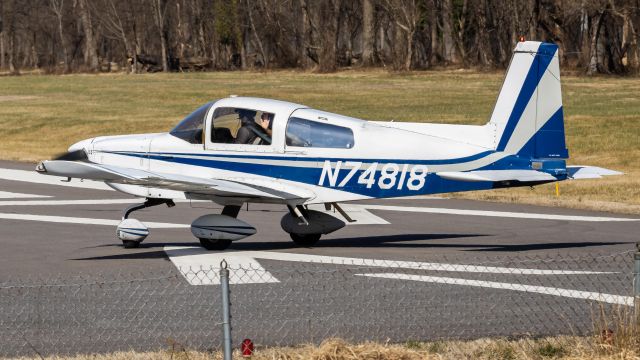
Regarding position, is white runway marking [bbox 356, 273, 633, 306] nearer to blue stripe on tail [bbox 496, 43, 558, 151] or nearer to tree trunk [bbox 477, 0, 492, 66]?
blue stripe on tail [bbox 496, 43, 558, 151]

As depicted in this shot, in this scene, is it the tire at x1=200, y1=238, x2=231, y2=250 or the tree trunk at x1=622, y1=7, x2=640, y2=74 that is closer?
the tire at x1=200, y1=238, x2=231, y2=250

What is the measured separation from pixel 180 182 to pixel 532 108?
5.08 metres

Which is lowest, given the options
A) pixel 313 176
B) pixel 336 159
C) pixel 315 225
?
pixel 315 225

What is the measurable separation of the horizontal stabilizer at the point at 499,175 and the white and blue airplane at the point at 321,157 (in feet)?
0.05

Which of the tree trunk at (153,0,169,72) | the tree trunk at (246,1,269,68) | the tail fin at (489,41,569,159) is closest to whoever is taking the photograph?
the tail fin at (489,41,569,159)

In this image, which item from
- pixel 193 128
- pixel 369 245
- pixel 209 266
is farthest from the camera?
pixel 369 245

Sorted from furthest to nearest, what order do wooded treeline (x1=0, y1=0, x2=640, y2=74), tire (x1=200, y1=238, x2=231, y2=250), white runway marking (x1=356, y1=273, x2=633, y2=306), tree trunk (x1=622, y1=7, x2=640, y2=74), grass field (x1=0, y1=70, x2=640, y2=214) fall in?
wooded treeline (x1=0, y1=0, x2=640, y2=74), tree trunk (x1=622, y1=7, x2=640, y2=74), grass field (x1=0, y1=70, x2=640, y2=214), tire (x1=200, y1=238, x2=231, y2=250), white runway marking (x1=356, y1=273, x2=633, y2=306)

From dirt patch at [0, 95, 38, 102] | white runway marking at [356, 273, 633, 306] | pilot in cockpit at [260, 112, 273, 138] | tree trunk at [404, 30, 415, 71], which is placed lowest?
dirt patch at [0, 95, 38, 102]

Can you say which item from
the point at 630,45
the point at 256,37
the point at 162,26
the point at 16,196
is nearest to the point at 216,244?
the point at 16,196

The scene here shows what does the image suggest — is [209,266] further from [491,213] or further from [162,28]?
[162,28]

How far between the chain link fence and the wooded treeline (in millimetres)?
46139

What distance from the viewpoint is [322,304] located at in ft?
40.3

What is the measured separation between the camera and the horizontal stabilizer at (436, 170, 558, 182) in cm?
1499

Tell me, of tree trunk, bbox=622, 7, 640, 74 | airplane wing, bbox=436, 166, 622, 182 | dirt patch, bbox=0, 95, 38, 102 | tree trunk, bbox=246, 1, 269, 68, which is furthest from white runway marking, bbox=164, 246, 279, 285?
tree trunk, bbox=246, 1, 269, 68
